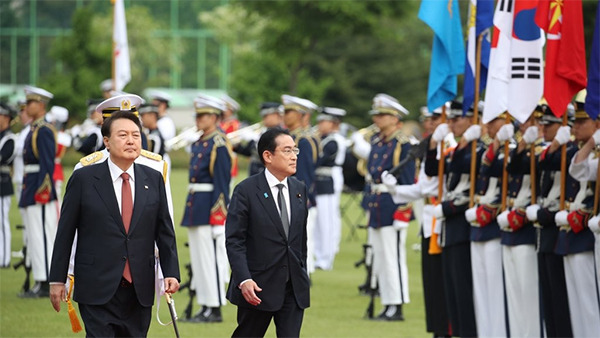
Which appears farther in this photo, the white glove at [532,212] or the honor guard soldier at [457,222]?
the honor guard soldier at [457,222]

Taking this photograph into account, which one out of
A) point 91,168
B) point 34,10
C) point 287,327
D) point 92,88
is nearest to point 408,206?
point 287,327

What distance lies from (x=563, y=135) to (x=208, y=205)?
14.6 feet

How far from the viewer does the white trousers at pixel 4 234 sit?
1695 centimetres

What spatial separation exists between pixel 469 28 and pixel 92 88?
131 ft

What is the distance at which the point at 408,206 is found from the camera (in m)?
13.3

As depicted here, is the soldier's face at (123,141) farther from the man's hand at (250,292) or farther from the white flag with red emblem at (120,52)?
the white flag with red emblem at (120,52)

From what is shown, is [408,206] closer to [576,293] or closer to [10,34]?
[576,293]

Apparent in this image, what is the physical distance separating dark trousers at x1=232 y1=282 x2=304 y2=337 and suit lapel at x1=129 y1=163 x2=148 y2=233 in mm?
1047

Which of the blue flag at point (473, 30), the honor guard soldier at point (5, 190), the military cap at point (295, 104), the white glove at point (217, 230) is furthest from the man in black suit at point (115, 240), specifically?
the honor guard soldier at point (5, 190)

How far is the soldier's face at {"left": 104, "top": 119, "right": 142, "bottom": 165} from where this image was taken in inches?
285

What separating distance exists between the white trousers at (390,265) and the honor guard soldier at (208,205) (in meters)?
1.74

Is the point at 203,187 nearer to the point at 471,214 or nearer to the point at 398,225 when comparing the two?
the point at 398,225

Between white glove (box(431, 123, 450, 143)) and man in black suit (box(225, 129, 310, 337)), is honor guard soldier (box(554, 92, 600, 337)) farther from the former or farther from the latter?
man in black suit (box(225, 129, 310, 337))

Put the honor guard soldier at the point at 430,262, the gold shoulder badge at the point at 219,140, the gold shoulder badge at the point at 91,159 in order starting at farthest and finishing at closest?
the gold shoulder badge at the point at 219,140 → the honor guard soldier at the point at 430,262 → the gold shoulder badge at the point at 91,159
